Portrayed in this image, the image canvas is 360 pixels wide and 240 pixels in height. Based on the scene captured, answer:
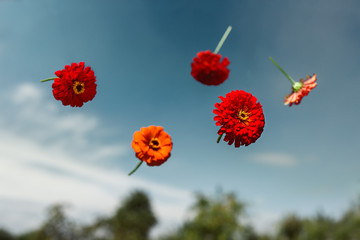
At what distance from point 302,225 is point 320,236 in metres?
1.08

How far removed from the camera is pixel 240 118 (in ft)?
6.65

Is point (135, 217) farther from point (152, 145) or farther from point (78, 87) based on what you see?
point (152, 145)

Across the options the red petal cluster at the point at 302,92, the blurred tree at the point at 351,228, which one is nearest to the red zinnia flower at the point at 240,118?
the red petal cluster at the point at 302,92

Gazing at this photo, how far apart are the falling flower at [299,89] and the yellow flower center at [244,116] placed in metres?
0.28

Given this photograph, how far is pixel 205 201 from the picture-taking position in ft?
40.1

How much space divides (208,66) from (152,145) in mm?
537

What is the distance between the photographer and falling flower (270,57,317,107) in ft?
6.76

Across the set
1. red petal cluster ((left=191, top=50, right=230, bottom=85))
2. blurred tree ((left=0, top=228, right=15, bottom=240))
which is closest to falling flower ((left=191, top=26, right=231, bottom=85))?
red petal cluster ((left=191, top=50, right=230, bottom=85))

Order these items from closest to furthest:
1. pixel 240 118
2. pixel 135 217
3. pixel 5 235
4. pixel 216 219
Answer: pixel 240 118
pixel 216 219
pixel 135 217
pixel 5 235

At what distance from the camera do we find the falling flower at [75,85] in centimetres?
206

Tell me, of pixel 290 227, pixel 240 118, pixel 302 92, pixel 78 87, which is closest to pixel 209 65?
pixel 240 118

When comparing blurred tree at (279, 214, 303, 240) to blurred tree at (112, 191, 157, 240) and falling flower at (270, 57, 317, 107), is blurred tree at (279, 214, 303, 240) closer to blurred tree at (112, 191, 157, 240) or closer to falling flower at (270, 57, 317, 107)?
blurred tree at (112, 191, 157, 240)

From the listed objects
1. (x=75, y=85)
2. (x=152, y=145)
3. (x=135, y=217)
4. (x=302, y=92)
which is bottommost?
(x=152, y=145)

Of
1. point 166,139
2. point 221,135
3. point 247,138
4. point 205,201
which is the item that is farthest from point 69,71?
point 205,201
